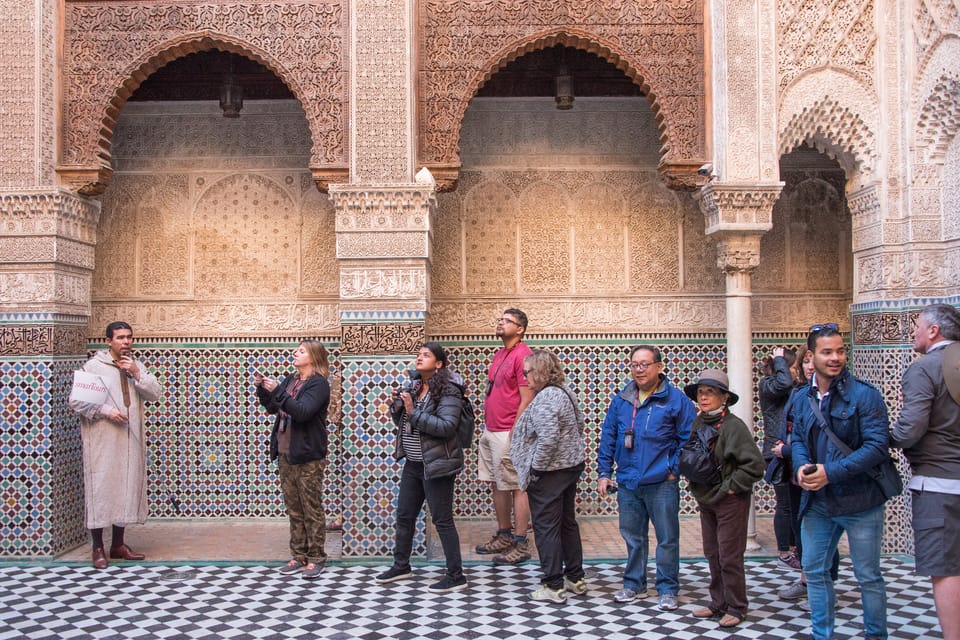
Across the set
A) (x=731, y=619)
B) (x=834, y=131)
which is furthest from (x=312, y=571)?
(x=834, y=131)

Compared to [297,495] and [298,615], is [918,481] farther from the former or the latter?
[297,495]

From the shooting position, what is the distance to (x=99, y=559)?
5.06 meters

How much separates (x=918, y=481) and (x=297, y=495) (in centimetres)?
321

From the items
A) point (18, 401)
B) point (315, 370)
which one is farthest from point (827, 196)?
point (18, 401)

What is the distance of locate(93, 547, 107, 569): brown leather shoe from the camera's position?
5051mm

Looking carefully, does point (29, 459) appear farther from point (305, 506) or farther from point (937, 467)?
point (937, 467)

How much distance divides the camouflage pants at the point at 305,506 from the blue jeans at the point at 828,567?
2631 millimetres

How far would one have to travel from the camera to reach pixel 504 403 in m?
5.14

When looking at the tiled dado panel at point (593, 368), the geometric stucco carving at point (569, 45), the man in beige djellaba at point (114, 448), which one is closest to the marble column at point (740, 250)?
the geometric stucco carving at point (569, 45)

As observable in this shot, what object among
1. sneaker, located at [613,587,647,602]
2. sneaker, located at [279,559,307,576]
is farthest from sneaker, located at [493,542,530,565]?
sneaker, located at [279,559,307,576]

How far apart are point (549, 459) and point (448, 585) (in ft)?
3.21

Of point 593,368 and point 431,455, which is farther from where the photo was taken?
point 593,368

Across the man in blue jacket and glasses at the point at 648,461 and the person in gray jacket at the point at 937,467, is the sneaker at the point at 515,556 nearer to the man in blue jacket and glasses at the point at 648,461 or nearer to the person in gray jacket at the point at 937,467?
the man in blue jacket and glasses at the point at 648,461

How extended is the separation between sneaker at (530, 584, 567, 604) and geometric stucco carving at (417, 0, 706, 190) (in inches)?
101
